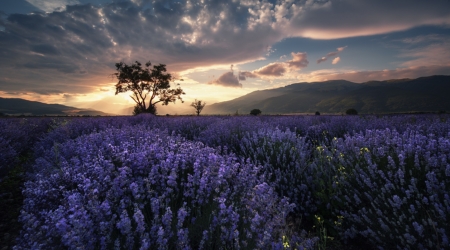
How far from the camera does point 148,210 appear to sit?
2062mm

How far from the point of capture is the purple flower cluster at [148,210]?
1.42 meters

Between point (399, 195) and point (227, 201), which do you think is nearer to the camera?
point (227, 201)

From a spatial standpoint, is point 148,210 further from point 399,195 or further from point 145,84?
point 145,84

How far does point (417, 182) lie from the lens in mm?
2365

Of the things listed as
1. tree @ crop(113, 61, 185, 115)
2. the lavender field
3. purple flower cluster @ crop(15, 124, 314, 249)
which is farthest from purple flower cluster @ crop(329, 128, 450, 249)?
tree @ crop(113, 61, 185, 115)

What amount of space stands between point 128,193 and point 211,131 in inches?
132

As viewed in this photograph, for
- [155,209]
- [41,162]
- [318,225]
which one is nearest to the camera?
[155,209]

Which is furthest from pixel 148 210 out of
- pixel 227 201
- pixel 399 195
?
pixel 399 195

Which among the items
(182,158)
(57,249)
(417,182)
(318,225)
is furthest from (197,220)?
(417,182)

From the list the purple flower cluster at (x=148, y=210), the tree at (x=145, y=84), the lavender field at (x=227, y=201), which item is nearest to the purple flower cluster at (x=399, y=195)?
the lavender field at (x=227, y=201)

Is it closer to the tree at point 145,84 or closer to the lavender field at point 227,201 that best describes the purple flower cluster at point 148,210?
the lavender field at point 227,201

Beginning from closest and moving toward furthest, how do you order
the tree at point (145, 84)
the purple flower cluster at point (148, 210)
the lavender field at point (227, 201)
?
the purple flower cluster at point (148, 210) < the lavender field at point (227, 201) < the tree at point (145, 84)

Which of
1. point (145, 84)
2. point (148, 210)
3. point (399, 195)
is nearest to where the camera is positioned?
point (148, 210)

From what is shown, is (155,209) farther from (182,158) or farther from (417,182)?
(417,182)
